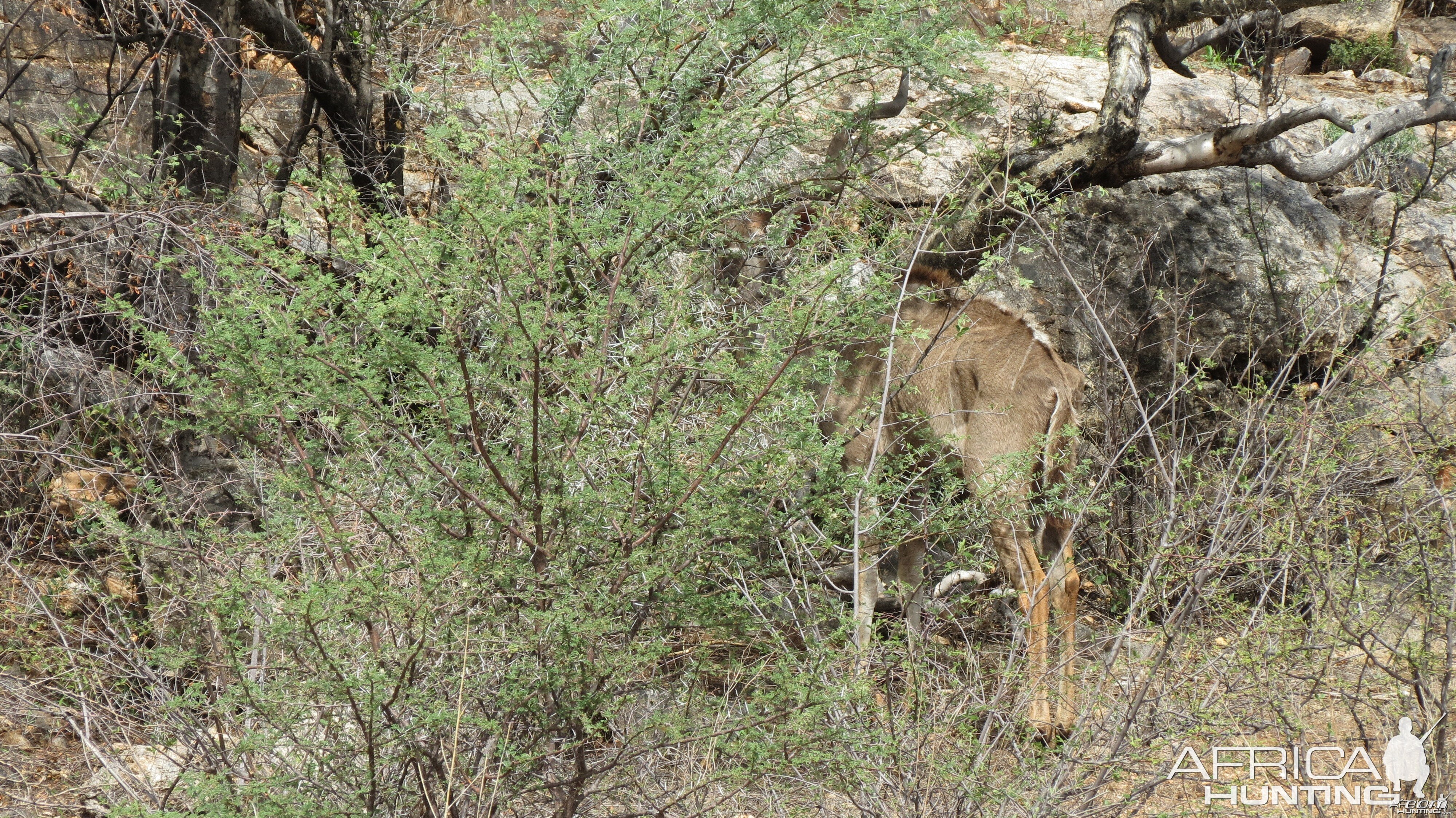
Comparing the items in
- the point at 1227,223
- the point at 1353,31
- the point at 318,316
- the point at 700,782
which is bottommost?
the point at 700,782

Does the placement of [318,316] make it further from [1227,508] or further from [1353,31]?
[1353,31]

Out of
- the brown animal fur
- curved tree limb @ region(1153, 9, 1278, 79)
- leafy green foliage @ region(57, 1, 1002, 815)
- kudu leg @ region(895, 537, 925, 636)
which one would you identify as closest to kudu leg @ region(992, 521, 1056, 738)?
kudu leg @ region(895, 537, 925, 636)

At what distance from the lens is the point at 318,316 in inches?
156

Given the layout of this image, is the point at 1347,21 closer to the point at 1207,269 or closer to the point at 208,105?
the point at 1207,269

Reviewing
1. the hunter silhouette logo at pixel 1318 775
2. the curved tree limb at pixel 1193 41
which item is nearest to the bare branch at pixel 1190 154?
the curved tree limb at pixel 1193 41

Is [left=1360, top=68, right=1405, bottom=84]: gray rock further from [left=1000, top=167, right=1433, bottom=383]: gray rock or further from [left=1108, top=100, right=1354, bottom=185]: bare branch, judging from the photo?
[left=1108, top=100, right=1354, bottom=185]: bare branch

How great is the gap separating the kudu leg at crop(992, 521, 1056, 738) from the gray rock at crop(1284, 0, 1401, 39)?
867cm

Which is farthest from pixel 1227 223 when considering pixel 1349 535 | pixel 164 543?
pixel 164 543

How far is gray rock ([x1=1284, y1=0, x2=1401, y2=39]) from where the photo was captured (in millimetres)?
12336

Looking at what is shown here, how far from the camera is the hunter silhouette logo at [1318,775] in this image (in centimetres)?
418

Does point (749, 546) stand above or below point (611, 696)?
above

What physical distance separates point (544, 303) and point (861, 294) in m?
1.03

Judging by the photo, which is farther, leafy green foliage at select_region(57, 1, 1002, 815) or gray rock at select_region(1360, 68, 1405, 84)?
gray rock at select_region(1360, 68, 1405, 84)

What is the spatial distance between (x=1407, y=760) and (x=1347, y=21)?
10.5 m
